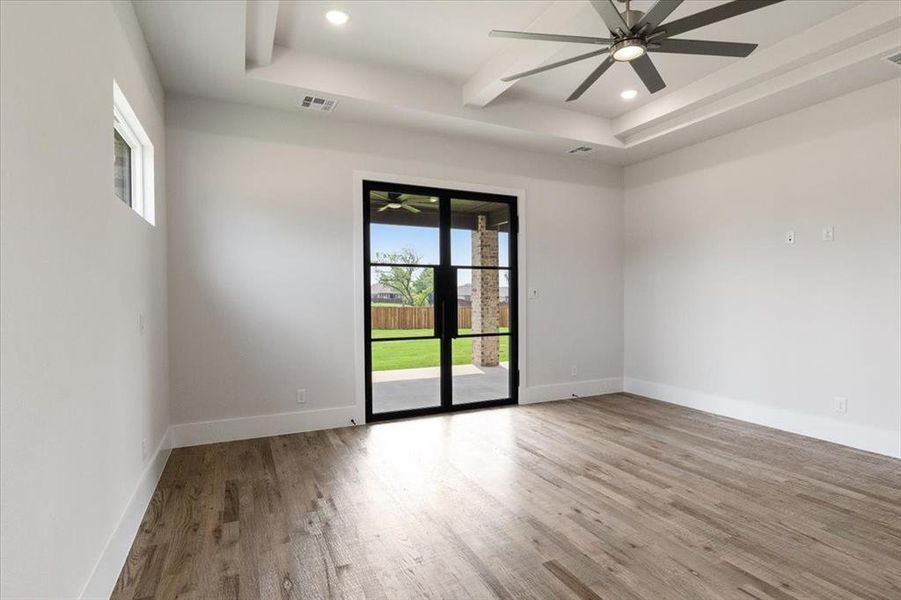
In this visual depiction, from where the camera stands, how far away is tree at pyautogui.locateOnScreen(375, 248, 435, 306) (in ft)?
15.8

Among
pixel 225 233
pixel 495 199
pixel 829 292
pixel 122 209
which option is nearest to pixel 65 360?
pixel 122 209

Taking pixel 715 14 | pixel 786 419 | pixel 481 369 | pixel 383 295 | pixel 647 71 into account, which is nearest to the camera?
pixel 715 14

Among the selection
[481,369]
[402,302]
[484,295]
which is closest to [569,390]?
[481,369]

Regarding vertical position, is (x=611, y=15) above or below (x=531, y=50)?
below

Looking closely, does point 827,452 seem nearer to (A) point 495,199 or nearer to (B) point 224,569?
(A) point 495,199

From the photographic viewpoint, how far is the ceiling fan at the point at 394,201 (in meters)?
4.81

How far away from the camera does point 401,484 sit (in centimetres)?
315

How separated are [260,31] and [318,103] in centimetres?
93

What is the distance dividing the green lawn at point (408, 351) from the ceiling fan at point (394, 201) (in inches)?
51.9

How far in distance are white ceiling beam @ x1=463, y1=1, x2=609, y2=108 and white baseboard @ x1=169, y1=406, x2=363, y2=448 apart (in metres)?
3.32

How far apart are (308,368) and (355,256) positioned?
1.20m

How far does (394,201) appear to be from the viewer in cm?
487

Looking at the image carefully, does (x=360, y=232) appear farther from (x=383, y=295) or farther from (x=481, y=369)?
(x=481, y=369)

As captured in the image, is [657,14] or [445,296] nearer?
[657,14]
